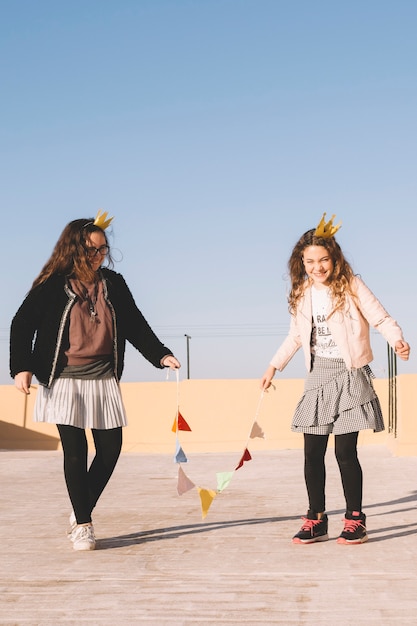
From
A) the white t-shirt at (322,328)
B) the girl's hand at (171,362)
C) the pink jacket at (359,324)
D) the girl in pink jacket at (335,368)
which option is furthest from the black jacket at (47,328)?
the pink jacket at (359,324)

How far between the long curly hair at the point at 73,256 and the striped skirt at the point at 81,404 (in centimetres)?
57

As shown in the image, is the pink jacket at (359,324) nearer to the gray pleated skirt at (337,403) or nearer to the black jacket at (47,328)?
the gray pleated skirt at (337,403)

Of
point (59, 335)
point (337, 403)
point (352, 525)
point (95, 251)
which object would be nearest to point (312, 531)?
point (352, 525)

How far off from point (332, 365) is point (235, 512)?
5.48 ft

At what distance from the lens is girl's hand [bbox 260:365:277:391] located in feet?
16.7

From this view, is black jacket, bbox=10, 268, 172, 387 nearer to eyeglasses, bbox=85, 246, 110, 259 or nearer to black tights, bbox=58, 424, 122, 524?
eyeglasses, bbox=85, 246, 110, 259

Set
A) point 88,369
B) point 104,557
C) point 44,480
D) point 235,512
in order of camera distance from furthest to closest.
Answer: point 44,480 < point 235,512 < point 88,369 < point 104,557

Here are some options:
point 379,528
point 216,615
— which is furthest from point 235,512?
point 216,615

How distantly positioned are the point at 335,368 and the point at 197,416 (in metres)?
13.1

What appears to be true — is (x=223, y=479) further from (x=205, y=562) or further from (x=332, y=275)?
(x=332, y=275)

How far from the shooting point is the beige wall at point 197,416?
657 inches

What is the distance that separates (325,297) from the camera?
4.96 metres

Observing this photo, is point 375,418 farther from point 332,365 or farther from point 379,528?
point 379,528

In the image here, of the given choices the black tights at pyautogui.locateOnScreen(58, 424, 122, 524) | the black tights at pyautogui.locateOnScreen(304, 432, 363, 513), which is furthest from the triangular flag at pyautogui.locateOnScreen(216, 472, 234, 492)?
the black tights at pyautogui.locateOnScreen(58, 424, 122, 524)
